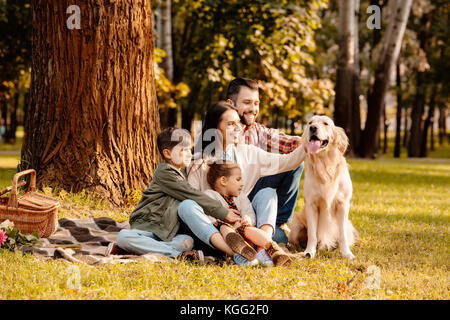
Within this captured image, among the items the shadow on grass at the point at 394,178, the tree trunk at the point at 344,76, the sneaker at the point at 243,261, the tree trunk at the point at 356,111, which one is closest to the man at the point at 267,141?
the sneaker at the point at 243,261

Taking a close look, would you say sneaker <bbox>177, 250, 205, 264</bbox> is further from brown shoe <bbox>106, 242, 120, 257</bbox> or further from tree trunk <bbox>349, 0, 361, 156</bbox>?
tree trunk <bbox>349, 0, 361, 156</bbox>

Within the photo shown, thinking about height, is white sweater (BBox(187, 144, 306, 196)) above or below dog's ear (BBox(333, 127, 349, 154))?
below

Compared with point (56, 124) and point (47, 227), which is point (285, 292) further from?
point (56, 124)

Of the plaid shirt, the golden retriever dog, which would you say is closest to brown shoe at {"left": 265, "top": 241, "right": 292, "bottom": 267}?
the golden retriever dog

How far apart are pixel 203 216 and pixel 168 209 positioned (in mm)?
383

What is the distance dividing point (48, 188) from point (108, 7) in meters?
2.25

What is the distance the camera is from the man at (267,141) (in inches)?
210

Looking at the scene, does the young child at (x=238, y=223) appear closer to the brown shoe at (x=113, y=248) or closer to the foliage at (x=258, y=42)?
the brown shoe at (x=113, y=248)

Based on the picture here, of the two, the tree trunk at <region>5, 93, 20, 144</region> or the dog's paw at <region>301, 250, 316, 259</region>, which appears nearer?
the dog's paw at <region>301, 250, 316, 259</region>

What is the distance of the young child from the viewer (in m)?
4.16

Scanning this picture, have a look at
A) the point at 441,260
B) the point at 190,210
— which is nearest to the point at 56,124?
the point at 190,210

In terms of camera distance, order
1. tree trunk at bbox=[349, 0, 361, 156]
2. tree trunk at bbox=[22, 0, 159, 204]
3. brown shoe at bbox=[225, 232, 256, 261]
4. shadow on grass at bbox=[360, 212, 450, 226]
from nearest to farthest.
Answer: brown shoe at bbox=[225, 232, 256, 261], tree trunk at bbox=[22, 0, 159, 204], shadow on grass at bbox=[360, 212, 450, 226], tree trunk at bbox=[349, 0, 361, 156]

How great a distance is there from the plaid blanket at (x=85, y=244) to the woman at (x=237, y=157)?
90cm

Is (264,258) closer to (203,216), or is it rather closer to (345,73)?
(203,216)
